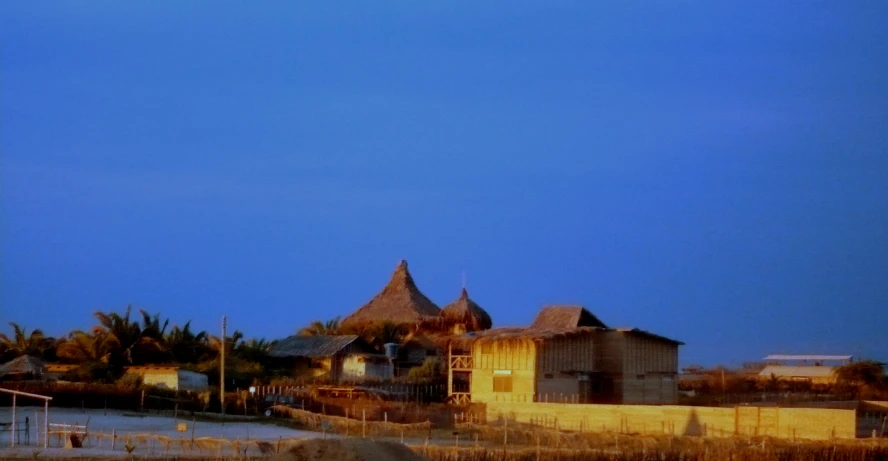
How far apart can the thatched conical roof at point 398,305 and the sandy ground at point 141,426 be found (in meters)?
20.6

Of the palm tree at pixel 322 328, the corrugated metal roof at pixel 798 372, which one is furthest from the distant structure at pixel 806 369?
the palm tree at pixel 322 328

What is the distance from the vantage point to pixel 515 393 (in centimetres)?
3781

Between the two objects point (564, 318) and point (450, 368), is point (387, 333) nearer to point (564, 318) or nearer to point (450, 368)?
point (450, 368)

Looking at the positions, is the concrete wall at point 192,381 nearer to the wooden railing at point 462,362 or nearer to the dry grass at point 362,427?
the dry grass at point 362,427

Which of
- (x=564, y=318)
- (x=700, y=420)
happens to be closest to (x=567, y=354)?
(x=564, y=318)

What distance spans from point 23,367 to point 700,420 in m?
25.7

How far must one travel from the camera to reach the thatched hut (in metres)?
41.5

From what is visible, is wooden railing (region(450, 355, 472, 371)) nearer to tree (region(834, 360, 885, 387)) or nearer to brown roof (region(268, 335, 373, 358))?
brown roof (region(268, 335, 373, 358))

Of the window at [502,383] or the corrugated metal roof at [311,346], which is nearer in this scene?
the window at [502,383]

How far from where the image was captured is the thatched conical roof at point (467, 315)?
162ft

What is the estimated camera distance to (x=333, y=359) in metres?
47.1

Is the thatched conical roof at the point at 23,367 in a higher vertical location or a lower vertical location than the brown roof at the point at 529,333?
lower

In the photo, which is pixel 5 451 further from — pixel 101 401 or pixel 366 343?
pixel 366 343

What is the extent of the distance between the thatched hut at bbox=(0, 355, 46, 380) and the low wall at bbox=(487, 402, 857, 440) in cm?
1922
